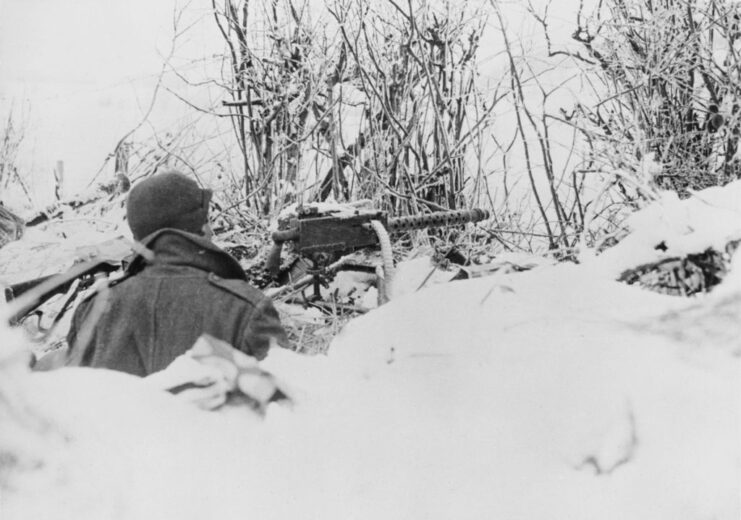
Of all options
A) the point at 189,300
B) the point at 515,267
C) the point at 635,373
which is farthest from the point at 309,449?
the point at 189,300

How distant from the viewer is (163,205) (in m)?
1.55

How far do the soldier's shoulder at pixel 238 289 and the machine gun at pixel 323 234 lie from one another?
387mm

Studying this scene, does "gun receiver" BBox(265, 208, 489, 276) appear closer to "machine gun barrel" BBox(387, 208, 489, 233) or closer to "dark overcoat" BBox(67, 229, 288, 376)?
"machine gun barrel" BBox(387, 208, 489, 233)

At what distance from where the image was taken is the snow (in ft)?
2.87

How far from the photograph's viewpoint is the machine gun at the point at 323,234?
1.90m

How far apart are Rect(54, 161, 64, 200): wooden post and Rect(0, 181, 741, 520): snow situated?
4.01 ft

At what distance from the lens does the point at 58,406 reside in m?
0.87

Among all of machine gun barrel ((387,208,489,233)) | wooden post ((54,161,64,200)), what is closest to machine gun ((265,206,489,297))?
machine gun barrel ((387,208,489,233))

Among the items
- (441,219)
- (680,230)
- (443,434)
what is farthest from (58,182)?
(680,230)

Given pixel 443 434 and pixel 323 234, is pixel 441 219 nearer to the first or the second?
pixel 323 234

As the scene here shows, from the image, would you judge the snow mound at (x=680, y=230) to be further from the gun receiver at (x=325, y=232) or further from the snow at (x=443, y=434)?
the gun receiver at (x=325, y=232)

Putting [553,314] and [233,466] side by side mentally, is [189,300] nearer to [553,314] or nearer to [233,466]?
[233,466]

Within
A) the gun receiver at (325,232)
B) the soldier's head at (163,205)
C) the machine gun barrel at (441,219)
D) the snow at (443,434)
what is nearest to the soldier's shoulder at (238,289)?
the soldier's head at (163,205)

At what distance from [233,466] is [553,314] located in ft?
1.48
